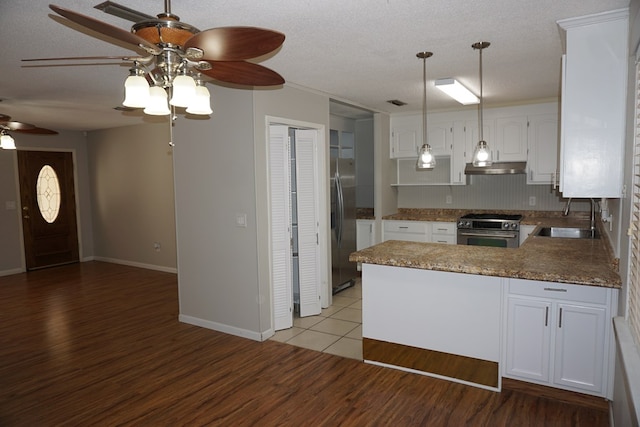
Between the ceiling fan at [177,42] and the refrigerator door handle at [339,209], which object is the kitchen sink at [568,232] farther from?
the ceiling fan at [177,42]

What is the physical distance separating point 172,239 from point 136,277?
2.58ft

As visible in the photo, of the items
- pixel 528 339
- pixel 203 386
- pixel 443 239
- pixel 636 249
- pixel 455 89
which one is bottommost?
pixel 203 386

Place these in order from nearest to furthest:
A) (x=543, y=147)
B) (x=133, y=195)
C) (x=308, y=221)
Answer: (x=308, y=221)
(x=543, y=147)
(x=133, y=195)

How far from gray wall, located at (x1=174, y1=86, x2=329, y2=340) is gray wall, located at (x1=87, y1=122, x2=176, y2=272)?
2.48 meters

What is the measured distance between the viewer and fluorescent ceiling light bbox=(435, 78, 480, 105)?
3.61 metres

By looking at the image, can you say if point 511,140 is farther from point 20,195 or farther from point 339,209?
point 20,195

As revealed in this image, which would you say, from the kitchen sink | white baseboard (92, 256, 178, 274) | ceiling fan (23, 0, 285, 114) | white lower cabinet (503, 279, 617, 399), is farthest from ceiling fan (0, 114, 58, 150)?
the kitchen sink

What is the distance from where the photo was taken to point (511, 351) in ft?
9.15

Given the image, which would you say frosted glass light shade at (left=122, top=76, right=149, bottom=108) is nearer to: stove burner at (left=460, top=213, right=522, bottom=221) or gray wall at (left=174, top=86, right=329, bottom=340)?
gray wall at (left=174, top=86, right=329, bottom=340)

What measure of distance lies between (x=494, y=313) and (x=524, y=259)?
460 millimetres

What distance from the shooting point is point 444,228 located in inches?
223

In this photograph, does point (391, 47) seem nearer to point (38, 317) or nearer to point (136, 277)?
point (38, 317)

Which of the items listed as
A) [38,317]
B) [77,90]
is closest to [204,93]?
[77,90]

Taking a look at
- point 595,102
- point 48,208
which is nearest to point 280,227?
point 595,102
